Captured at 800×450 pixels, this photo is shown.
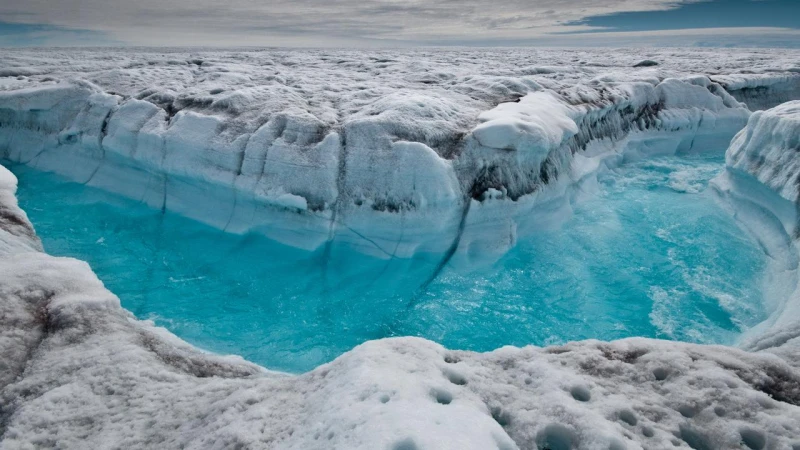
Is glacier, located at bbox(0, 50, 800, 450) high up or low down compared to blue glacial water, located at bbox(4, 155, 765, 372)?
up

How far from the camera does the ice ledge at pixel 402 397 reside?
2.33m

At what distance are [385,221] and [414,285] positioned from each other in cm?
117

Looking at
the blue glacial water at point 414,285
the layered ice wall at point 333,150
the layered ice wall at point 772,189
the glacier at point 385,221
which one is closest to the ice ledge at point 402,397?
the glacier at point 385,221

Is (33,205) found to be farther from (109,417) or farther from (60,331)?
(109,417)

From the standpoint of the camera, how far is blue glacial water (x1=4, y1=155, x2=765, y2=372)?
575 cm

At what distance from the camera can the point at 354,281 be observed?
6.89 meters

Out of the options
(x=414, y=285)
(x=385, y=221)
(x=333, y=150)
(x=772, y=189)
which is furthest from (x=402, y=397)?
(x=772, y=189)

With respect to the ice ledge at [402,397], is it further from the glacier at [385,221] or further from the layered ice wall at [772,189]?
the layered ice wall at [772,189]

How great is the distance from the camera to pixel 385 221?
7.25 meters

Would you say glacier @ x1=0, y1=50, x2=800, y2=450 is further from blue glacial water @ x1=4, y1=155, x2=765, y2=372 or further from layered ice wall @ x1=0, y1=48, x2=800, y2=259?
blue glacial water @ x1=4, y1=155, x2=765, y2=372

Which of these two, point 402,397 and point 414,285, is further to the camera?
point 414,285

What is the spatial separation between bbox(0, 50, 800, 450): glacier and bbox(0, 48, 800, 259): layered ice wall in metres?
0.04

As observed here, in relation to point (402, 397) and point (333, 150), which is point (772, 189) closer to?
point (333, 150)

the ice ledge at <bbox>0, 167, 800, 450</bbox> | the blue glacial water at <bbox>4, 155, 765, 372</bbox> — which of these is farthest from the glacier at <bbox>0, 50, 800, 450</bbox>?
the blue glacial water at <bbox>4, 155, 765, 372</bbox>
